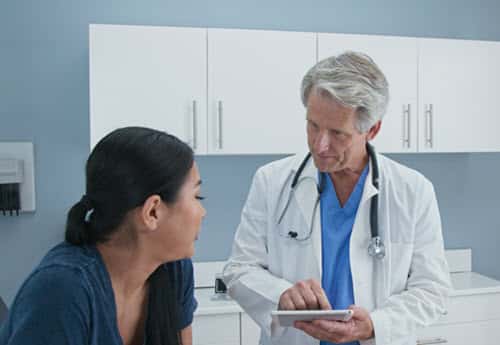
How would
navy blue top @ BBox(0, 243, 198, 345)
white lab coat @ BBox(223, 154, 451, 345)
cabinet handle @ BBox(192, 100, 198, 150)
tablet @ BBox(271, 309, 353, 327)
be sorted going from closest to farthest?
navy blue top @ BBox(0, 243, 198, 345), tablet @ BBox(271, 309, 353, 327), white lab coat @ BBox(223, 154, 451, 345), cabinet handle @ BBox(192, 100, 198, 150)

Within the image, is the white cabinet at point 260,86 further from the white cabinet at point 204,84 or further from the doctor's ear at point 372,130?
the doctor's ear at point 372,130

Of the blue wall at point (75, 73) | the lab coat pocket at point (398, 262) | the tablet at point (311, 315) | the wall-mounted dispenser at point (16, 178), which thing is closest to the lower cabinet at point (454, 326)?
the blue wall at point (75, 73)

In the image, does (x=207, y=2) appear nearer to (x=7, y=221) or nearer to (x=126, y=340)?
(x=7, y=221)

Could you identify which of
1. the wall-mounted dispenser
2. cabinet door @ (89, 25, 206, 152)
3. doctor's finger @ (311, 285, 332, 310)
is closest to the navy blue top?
doctor's finger @ (311, 285, 332, 310)

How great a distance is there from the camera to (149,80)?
8.53 feet

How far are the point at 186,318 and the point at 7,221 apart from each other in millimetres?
1616

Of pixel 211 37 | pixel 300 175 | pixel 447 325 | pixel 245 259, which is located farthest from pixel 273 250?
pixel 447 325

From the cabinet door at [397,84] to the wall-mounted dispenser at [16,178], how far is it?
61.5 inches

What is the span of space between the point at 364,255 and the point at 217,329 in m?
1.19

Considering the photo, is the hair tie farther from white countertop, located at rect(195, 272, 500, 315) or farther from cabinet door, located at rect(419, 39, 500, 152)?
cabinet door, located at rect(419, 39, 500, 152)

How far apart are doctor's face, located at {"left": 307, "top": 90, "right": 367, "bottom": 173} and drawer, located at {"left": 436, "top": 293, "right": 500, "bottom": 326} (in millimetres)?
1616

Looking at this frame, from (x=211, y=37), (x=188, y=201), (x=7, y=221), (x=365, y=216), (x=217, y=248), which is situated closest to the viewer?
(x=188, y=201)

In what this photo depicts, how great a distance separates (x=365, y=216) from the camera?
1.72 m

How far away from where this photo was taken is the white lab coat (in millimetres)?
1666
